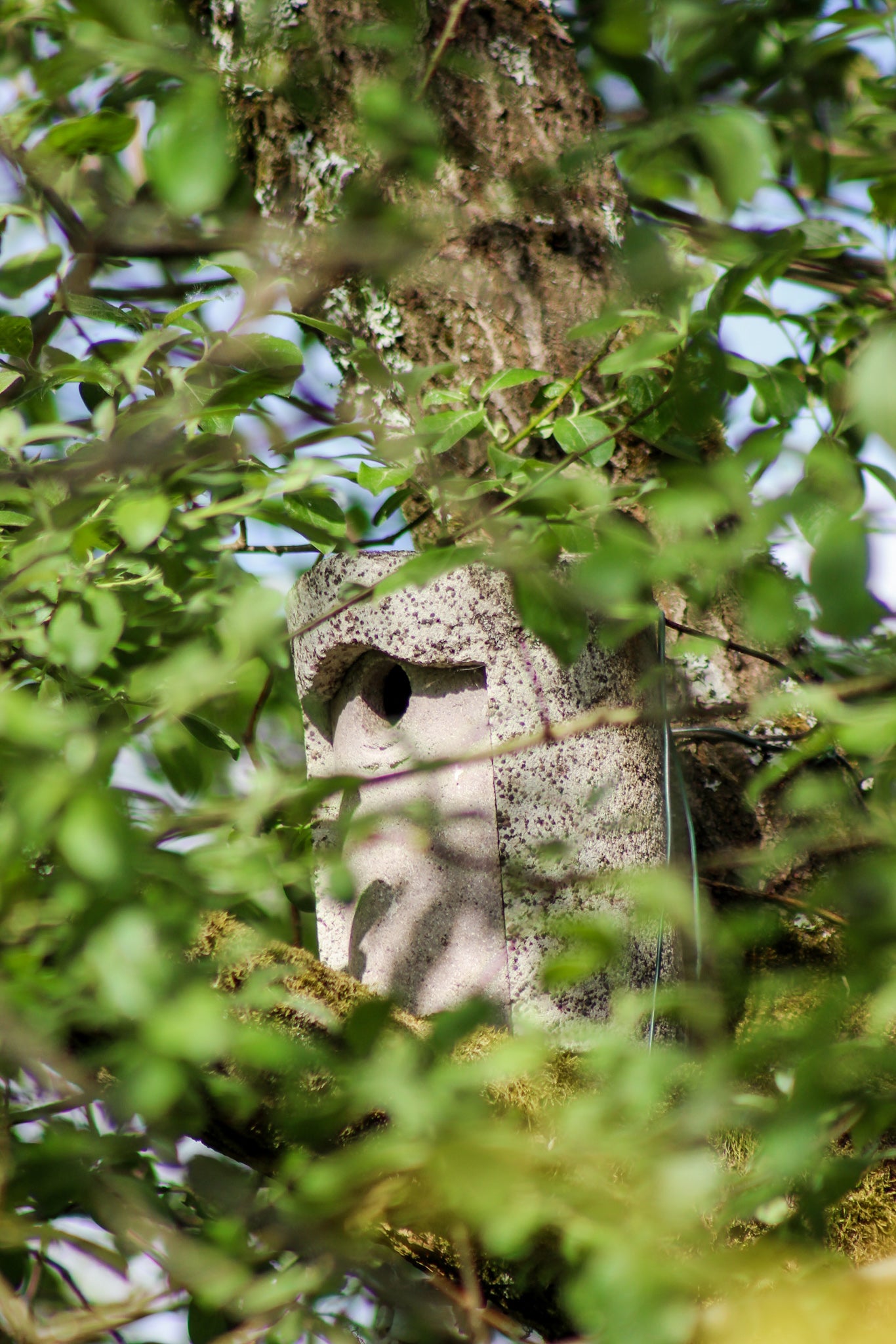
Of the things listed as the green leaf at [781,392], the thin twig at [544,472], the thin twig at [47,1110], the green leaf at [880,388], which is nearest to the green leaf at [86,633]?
the thin twig at [544,472]

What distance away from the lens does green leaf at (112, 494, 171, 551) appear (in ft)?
2.38

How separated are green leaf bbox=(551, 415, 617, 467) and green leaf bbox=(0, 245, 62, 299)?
52 cm

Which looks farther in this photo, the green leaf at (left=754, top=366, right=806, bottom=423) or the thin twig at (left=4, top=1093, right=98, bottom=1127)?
the green leaf at (left=754, top=366, right=806, bottom=423)

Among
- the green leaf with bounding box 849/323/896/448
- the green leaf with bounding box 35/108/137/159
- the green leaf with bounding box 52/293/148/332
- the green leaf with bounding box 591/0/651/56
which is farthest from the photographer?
the green leaf with bounding box 52/293/148/332

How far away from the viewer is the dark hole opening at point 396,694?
4.33 ft

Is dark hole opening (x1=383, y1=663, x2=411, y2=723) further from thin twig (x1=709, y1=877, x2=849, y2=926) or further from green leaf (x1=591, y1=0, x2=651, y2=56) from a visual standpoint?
green leaf (x1=591, y1=0, x2=651, y2=56)

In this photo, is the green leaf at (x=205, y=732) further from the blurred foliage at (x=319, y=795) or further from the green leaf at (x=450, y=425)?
the green leaf at (x=450, y=425)

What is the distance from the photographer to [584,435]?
1057mm

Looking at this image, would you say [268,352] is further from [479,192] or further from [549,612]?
[479,192]

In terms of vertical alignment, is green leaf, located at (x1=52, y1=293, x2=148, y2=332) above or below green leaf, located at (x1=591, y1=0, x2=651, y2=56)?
below

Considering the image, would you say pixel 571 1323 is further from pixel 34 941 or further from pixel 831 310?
pixel 831 310

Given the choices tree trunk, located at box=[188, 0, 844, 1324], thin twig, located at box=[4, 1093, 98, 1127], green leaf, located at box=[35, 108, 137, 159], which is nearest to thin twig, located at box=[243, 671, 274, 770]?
tree trunk, located at box=[188, 0, 844, 1324]

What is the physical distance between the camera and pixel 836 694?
0.68 m

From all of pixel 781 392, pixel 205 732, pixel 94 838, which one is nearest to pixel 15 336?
pixel 205 732
